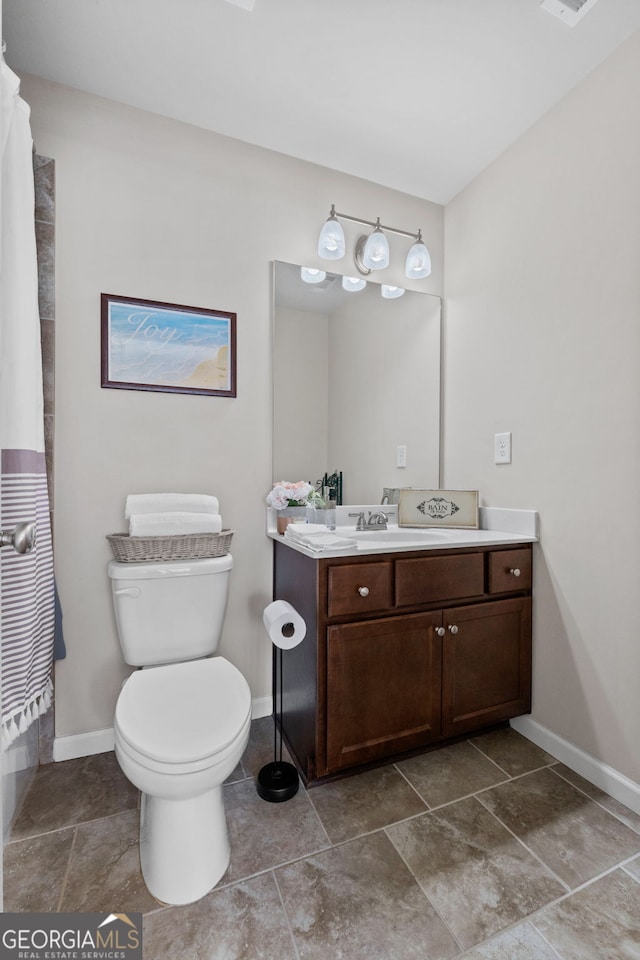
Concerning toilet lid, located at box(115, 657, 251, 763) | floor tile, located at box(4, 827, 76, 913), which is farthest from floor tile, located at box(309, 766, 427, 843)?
floor tile, located at box(4, 827, 76, 913)

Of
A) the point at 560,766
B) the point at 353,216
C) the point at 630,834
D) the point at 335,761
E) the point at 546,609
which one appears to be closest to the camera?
the point at 630,834

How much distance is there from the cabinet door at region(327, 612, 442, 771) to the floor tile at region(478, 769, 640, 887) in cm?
31

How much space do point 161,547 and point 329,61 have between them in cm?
180

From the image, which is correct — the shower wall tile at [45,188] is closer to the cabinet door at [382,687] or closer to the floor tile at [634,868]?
the cabinet door at [382,687]

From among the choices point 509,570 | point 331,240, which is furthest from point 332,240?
point 509,570

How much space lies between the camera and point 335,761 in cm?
156

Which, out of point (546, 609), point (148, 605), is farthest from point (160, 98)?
point (546, 609)

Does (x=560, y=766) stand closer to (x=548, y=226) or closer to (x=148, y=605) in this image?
(x=148, y=605)

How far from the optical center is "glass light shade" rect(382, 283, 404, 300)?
7.42 feet

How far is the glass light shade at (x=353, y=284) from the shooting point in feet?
7.09

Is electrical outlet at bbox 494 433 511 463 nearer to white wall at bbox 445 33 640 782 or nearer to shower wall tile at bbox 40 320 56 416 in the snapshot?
white wall at bbox 445 33 640 782

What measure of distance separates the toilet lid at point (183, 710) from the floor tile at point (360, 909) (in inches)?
17.7

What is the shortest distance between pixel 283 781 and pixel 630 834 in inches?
42.4

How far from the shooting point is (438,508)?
7.12 ft
